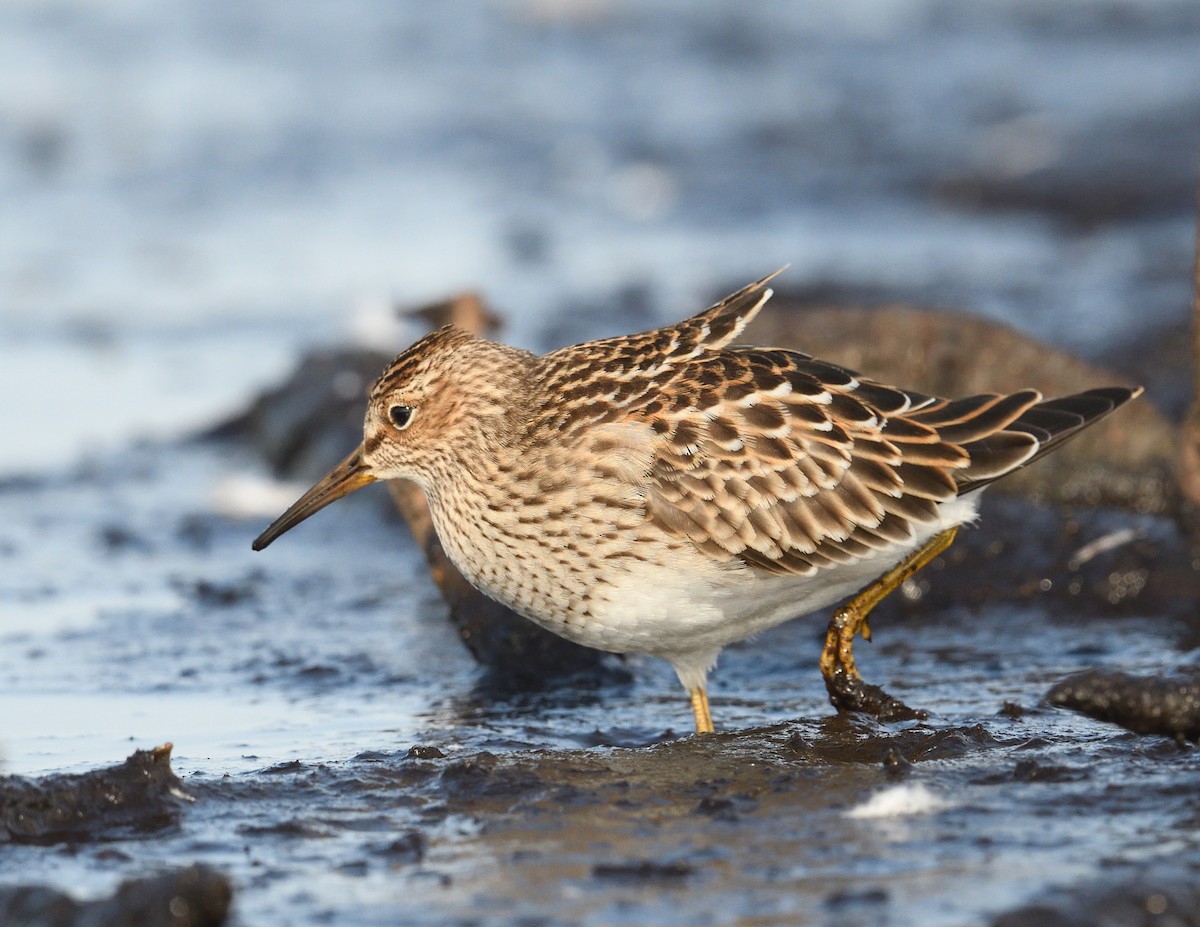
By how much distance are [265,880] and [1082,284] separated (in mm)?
10150

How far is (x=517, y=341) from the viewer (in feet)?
41.0

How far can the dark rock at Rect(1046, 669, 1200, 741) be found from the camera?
5555 millimetres

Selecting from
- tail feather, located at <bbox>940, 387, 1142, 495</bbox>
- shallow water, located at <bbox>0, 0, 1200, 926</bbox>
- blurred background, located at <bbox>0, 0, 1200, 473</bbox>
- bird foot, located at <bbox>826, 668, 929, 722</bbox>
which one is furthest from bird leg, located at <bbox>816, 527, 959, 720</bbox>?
blurred background, located at <bbox>0, 0, 1200, 473</bbox>

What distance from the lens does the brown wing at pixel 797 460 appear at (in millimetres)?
6129

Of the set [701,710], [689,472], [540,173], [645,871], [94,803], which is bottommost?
[645,871]

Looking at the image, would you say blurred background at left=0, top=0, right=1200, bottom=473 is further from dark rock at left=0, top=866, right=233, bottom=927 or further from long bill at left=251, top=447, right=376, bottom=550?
dark rock at left=0, top=866, right=233, bottom=927

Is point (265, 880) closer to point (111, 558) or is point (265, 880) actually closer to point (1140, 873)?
point (1140, 873)

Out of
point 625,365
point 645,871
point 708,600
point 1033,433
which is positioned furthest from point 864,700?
point 645,871

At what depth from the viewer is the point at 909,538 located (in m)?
6.37

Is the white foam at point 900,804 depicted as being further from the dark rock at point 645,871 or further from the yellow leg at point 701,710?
the yellow leg at point 701,710

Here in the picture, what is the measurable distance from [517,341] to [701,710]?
639cm

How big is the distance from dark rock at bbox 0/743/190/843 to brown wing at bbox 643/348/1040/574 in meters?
1.87

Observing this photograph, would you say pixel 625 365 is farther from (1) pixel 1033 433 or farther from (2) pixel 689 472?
(1) pixel 1033 433

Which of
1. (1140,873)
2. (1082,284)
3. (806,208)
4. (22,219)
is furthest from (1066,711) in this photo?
(22,219)
